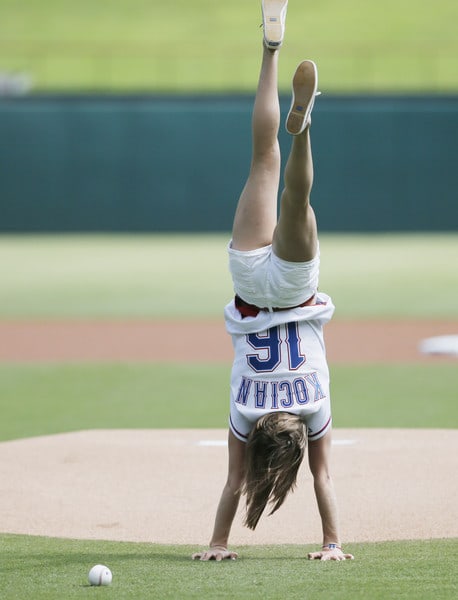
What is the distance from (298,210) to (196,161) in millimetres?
24733

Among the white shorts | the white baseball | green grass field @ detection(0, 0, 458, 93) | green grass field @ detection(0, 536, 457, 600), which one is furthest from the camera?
green grass field @ detection(0, 0, 458, 93)

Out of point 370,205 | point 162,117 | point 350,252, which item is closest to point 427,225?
point 370,205

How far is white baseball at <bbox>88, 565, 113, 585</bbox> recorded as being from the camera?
168 inches

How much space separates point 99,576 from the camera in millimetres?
4273

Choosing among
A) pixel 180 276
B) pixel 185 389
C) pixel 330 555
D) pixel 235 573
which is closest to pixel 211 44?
pixel 180 276

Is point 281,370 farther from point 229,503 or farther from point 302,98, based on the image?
point 302,98

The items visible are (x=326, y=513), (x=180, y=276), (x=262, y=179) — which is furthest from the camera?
(x=180, y=276)

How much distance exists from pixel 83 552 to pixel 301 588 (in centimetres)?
131

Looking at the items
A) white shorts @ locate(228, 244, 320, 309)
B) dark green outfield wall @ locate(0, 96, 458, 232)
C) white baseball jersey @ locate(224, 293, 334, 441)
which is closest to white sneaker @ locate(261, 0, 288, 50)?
white shorts @ locate(228, 244, 320, 309)

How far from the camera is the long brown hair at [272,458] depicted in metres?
4.63

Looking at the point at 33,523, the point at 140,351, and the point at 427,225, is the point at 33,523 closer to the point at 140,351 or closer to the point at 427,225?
the point at 140,351

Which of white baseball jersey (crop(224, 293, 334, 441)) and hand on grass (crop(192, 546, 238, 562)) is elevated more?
white baseball jersey (crop(224, 293, 334, 441))

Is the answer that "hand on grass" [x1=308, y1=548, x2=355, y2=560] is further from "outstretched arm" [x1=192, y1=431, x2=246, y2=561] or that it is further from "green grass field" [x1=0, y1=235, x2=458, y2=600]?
"outstretched arm" [x1=192, y1=431, x2=246, y2=561]

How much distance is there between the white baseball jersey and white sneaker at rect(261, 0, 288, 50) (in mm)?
1412
